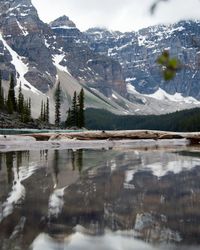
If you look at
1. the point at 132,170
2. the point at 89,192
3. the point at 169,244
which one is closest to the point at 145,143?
the point at 132,170

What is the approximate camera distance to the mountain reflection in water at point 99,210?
21.6 feet

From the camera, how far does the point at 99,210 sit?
863cm

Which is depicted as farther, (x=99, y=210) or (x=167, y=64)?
(x=99, y=210)

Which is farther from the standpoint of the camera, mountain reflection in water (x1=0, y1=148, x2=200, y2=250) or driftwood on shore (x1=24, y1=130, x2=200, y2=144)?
driftwood on shore (x1=24, y1=130, x2=200, y2=144)

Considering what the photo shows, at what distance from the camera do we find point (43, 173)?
14.7m

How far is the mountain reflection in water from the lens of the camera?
657cm

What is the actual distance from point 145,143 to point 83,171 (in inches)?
891

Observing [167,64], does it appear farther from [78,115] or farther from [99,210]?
[78,115]

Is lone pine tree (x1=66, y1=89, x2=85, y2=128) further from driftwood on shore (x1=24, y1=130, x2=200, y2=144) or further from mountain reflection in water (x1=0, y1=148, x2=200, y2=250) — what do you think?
mountain reflection in water (x1=0, y1=148, x2=200, y2=250)

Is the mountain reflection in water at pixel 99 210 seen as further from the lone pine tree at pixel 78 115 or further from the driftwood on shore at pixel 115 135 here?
the lone pine tree at pixel 78 115

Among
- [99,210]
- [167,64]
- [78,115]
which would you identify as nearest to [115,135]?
[99,210]

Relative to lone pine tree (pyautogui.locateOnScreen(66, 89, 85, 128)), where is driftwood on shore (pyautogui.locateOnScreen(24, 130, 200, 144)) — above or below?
below

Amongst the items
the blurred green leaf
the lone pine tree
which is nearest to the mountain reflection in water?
the blurred green leaf

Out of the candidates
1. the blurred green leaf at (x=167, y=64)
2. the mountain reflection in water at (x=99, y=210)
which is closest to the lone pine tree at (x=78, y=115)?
the mountain reflection in water at (x=99, y=210)
